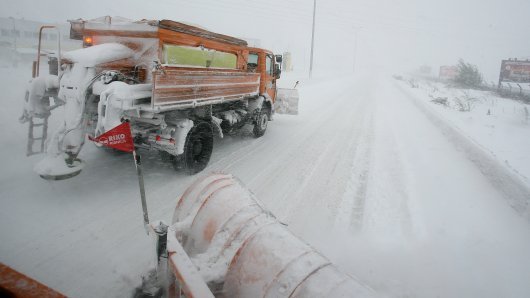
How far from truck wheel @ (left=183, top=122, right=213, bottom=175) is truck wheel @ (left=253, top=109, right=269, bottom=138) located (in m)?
2.73

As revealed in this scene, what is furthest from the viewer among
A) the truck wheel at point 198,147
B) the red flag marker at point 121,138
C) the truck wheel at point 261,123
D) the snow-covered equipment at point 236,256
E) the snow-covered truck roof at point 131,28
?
the truck wheel at point 261,123

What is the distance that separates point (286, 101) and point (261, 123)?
2.09 m

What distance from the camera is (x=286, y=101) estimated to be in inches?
418

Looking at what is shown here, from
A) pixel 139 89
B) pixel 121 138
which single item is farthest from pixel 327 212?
pixel 139 89

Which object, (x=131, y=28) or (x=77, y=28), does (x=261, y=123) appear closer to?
(x=131, y=28)

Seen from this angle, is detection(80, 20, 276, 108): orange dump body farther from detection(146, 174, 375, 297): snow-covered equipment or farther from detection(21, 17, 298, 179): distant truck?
detection(146, 174, 375, 297): snow-covered equipment

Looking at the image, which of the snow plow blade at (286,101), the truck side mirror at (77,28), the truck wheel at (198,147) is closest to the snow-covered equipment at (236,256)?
the truck wheel at (198,147)

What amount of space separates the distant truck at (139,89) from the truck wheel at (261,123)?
1825 mm

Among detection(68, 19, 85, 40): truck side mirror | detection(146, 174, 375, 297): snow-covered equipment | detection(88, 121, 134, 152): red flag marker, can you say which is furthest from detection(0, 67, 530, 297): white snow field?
detection(68, 19, 85, 40): truck side mirror

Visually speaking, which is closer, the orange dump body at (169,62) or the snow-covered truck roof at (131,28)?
the orange dump body at (169,62)

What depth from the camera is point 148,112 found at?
188 inches

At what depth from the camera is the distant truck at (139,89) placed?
4480 mm

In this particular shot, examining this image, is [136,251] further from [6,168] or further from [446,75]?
[446,75]

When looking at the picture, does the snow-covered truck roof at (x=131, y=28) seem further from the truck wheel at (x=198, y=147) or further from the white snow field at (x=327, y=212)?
the white snow field at (x=327, y=212)
